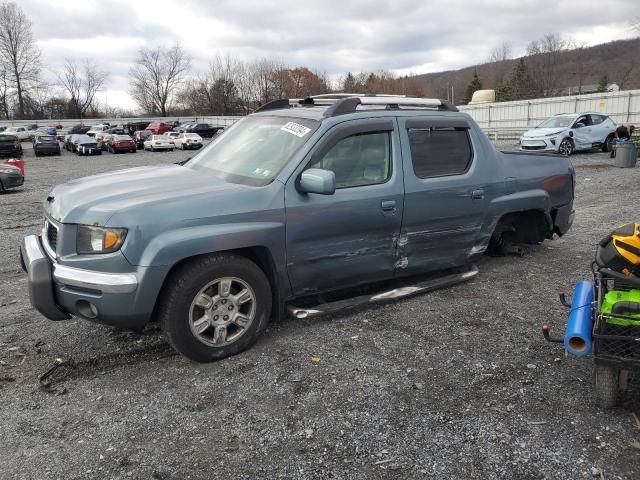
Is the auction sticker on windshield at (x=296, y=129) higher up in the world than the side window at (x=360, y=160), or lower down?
higher up

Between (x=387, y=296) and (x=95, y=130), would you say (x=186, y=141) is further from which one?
(x=387, y=296)

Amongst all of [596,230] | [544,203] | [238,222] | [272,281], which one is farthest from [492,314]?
[596,230]

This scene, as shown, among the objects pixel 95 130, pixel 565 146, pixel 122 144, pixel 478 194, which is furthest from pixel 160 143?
pixel 478 194

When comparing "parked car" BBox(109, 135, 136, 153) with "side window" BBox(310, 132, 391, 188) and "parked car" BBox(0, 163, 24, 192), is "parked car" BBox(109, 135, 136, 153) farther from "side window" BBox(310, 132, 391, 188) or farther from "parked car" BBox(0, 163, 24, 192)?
"side window" BBox(310, 132, 391, 188)

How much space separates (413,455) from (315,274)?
166cm

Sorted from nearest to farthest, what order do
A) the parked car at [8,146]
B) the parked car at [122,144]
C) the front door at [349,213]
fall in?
1. the front door at [349,213]
2. the parked car at [8,146]
3. the parked car at [122,144]

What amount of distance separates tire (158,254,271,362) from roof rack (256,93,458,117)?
59.6 inches

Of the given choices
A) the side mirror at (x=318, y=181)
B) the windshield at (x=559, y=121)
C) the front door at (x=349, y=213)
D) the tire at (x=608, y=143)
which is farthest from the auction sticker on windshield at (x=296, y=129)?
the tire at (x=608, y=143)

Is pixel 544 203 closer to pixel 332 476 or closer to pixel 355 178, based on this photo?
pixel 355 178

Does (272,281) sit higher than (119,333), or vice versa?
(272,281)

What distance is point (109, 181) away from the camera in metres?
4.09

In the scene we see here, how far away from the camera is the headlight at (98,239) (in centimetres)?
327

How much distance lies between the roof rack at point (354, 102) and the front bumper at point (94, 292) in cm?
198

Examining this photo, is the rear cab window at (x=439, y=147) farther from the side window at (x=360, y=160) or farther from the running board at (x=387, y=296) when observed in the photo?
the running board at (x=387, y=296)
